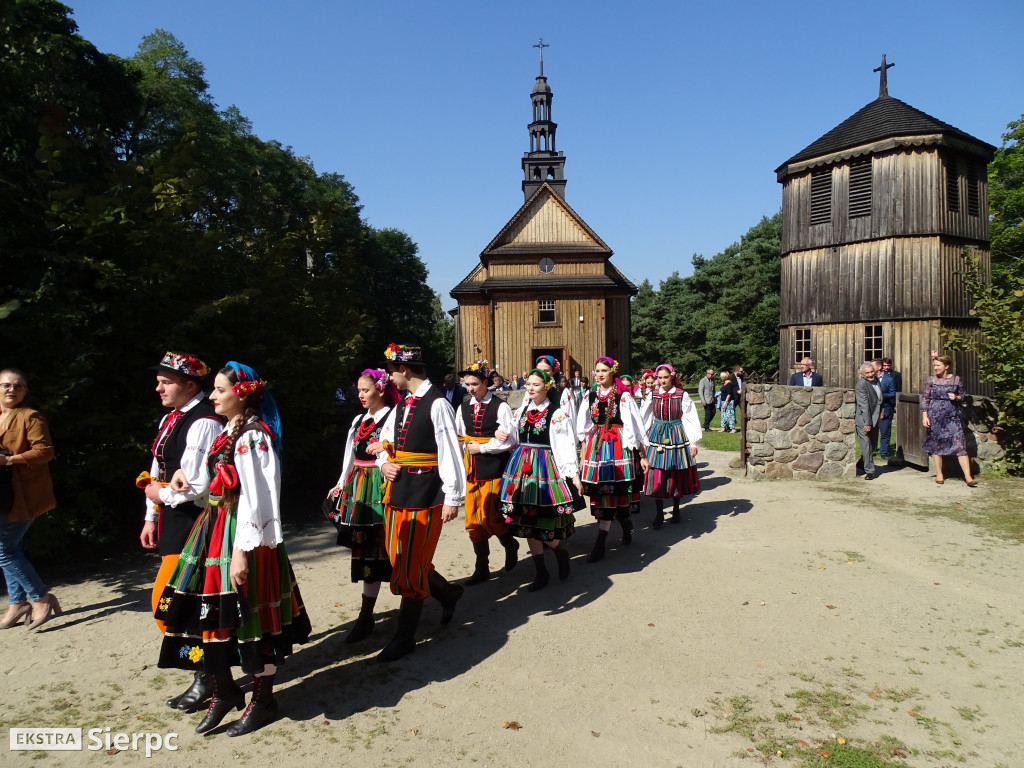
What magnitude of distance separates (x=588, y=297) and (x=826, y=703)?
92.2ft

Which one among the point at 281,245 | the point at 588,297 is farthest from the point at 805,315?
the point at 281,245

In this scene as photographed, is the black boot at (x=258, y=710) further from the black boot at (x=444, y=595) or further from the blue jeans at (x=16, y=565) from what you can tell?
the blue jeans at (x=16, y=565)

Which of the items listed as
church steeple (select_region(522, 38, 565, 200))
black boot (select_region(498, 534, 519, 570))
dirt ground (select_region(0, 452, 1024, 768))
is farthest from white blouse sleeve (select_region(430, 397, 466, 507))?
church steeple (select_region(522, 38, 565, 200))

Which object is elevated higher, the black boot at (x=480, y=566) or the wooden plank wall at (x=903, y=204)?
the wooden plank wall at (x=903, y=204)

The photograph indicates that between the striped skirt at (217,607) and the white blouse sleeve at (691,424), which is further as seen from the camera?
the white blouse sleeve at (691,424)

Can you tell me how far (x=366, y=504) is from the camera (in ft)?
16.3

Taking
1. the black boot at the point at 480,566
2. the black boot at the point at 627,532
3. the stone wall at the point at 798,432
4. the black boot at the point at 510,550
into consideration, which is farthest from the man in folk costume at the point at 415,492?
the stone wall at the point at 798,432

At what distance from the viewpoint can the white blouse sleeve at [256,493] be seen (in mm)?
3539

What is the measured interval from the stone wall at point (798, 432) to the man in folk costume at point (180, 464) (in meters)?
8.71

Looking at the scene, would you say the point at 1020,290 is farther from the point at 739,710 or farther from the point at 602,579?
the point at 739,710

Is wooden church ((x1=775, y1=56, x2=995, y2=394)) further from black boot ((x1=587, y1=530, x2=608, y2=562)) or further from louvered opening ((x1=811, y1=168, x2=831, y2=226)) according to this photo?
black boot ((x1=587, y1=530, x2=608, y2=562))

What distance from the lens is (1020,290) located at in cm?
1018

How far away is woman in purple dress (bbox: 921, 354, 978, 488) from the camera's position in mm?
9836

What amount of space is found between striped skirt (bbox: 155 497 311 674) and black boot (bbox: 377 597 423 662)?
1.04 metres
